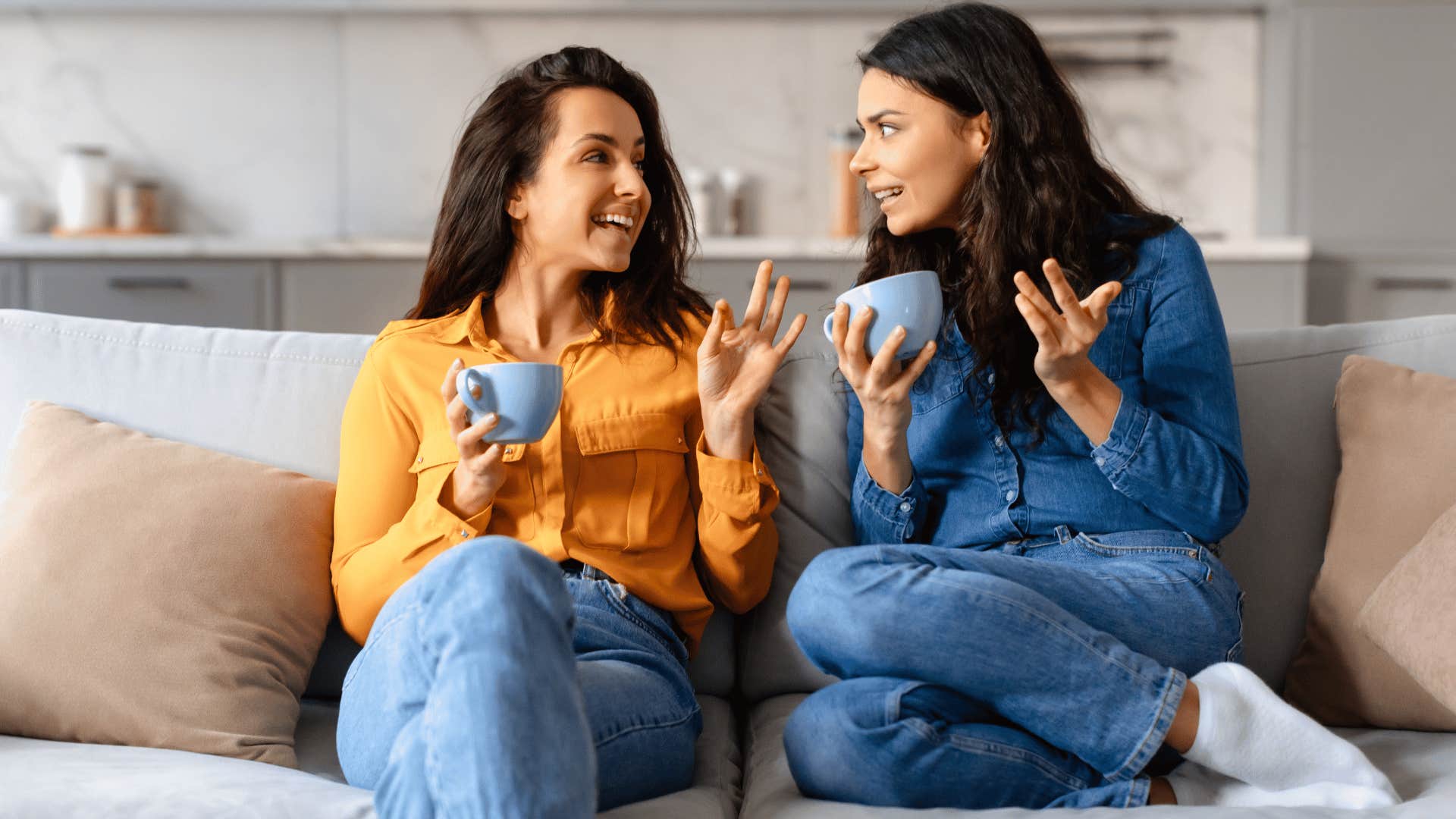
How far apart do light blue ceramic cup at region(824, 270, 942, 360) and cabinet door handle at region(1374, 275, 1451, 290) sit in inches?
122

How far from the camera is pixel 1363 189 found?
3.98 meters

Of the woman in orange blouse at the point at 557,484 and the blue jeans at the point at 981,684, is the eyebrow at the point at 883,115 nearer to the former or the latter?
the woman in orange blouse at the point at 557,484

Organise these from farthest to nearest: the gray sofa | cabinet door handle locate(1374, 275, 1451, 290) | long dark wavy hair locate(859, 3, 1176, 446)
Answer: cabinet door handle locate(1374, 275, 1451, 290) → the gray sofa → long dark wavy hair locate(859, 3, 1176, 446)

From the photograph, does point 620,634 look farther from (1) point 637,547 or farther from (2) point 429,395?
(2) point 429,395

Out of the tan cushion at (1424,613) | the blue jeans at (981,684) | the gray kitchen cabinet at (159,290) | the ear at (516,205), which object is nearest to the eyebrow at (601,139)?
the ear at (516,205)

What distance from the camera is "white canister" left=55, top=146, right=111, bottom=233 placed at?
4086mm

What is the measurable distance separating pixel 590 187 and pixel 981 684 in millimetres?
809

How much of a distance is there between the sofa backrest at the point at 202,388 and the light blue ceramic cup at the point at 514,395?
45cm

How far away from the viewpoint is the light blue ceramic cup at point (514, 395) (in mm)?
1311

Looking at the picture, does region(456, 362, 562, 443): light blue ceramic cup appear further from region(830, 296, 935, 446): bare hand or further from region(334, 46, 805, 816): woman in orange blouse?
region(830, 296, 935, 446): bare hand

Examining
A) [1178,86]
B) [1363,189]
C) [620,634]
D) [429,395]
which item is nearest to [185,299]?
[429,395]

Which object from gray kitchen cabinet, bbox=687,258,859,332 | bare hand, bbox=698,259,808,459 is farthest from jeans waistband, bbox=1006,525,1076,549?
gray kitchen cabinet, bbox=687,258,859,332

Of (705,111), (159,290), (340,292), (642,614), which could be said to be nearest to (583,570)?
(642,614)

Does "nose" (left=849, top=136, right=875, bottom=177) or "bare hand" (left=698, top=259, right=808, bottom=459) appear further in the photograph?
"nose" (left=849, top=136, right=875, bottom=177)
